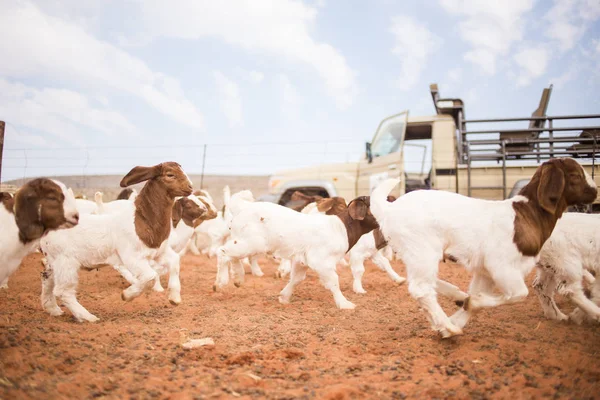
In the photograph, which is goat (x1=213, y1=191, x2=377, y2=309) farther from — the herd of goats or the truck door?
the truck door

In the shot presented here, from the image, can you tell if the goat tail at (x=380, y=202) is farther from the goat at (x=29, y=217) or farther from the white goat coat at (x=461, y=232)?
the goat at (x=29, y=217)

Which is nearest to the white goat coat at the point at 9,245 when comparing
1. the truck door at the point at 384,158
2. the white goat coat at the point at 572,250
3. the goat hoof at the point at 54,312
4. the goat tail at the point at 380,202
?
the goat hoof at the point at 54,312

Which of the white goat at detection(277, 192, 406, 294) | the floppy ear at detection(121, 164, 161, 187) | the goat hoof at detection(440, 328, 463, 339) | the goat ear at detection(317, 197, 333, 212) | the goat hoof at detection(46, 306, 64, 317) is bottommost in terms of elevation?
the goat hoof at detection(46, 306, 64, 317)

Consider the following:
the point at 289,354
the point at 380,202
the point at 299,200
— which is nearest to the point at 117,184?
the point at 299,200

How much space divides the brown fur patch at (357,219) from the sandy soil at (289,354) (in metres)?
1.13

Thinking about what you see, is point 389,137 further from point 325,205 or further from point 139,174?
point 139,174

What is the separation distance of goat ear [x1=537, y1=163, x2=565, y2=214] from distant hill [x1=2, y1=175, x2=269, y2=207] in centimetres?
1427

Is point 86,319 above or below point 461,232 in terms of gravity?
below

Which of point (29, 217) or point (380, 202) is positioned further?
point (380, 202)

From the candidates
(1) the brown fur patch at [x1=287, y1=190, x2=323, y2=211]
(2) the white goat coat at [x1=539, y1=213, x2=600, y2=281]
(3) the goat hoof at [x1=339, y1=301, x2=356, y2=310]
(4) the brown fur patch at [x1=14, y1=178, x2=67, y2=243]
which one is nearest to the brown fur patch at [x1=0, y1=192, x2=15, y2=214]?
(4) the brown fur patch at [x1=14, y1=178, x2=67, y2=243]

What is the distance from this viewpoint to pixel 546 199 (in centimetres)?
440

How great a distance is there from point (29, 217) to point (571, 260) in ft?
19.5

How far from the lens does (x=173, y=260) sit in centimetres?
627

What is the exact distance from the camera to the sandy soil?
3.17m
